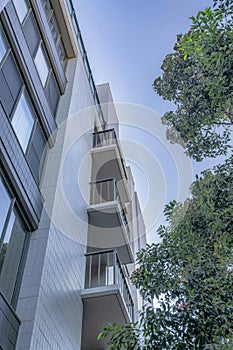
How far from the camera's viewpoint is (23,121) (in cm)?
812

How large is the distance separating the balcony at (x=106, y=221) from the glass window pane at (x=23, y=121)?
381 centimetres

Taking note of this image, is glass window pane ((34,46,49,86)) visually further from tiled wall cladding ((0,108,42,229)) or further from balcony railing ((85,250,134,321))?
balcony railing ((85,250,134,321))

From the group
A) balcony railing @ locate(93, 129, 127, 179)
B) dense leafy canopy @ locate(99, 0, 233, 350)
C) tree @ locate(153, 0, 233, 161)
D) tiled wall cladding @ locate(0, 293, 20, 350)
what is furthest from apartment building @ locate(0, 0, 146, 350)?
tree @ locate(153, 0, 233, 161)

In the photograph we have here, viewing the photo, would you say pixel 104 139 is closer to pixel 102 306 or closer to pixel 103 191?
pixel 103 191

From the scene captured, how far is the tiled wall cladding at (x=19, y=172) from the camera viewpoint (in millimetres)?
6688

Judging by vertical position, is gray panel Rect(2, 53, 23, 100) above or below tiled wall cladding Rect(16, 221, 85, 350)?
above

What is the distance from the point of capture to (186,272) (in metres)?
5.74

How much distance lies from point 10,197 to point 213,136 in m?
4.76

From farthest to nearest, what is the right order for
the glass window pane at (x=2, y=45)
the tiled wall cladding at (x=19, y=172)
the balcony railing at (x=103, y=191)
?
1. the balcony railing at (x=103, y=191)
2. the glass window pane at (x=2, y=45)
3. the tiled wall cladding at (x=19, y=172)

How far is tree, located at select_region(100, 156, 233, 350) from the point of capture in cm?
495

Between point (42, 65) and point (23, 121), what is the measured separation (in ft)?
9.10

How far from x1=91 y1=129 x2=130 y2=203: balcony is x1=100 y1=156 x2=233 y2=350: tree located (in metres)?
6.60

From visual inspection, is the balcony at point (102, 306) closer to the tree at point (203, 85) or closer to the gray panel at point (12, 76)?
the tree at point (203, 85)

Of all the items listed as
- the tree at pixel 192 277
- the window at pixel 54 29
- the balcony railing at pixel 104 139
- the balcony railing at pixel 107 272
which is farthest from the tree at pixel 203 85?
the balcony railing at pixel 104 139
